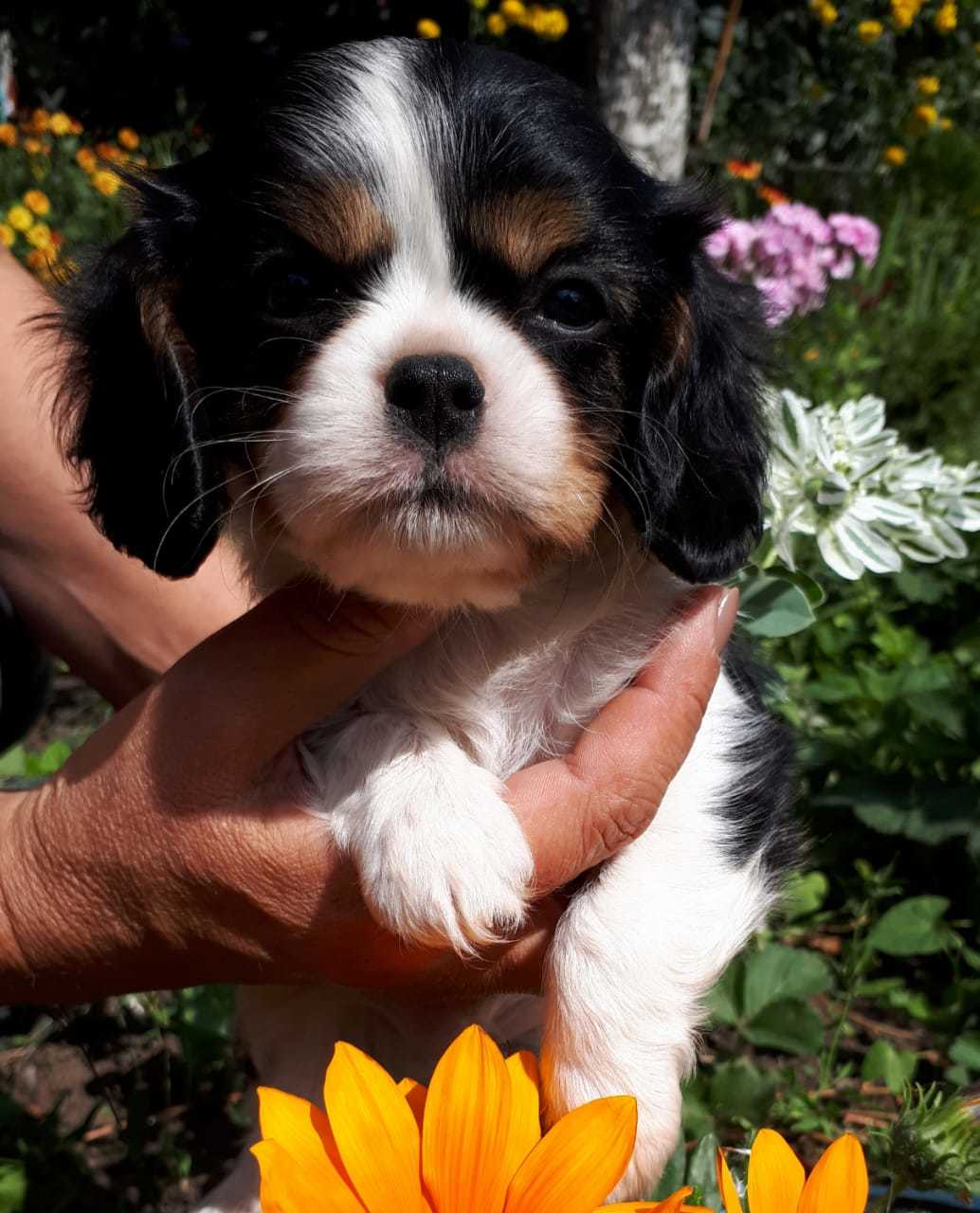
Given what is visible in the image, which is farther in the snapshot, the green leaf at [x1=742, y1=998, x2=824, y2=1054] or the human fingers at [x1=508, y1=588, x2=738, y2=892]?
the green leaf at [x1=742, y1=998, x2=824, y2=1054]

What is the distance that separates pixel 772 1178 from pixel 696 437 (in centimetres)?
107

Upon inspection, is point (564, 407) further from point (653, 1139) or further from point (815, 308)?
point (815, 308)

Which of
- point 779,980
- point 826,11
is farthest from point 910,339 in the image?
point 779,980

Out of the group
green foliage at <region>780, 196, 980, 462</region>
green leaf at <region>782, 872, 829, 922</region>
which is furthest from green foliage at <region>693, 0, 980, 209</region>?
green leaf at <region>782, 872, 829, 922</region>

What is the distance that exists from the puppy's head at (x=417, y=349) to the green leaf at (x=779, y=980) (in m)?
0.94

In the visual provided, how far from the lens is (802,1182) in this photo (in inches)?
30.2

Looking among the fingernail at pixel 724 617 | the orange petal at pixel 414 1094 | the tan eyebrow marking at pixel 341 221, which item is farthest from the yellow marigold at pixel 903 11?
the orange petal at pixel 414 1094

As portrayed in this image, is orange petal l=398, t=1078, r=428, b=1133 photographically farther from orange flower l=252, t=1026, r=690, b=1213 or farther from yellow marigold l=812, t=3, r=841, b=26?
yellow marigold l=812, t=3, r=841, b=26

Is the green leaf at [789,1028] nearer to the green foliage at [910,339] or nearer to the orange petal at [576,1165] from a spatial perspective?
the orange petal at [576,1165]

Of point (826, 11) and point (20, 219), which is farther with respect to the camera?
point (826, 11)

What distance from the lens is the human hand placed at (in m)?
1.60

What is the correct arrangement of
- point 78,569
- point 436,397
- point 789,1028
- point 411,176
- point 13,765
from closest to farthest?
point 436,397, point 411,176, point 789,1028, point 78,569, point 13,765

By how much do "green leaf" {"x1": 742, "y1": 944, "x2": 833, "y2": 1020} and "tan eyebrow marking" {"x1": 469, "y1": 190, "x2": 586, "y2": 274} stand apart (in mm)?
1392

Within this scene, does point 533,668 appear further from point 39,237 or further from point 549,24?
point 549,24
